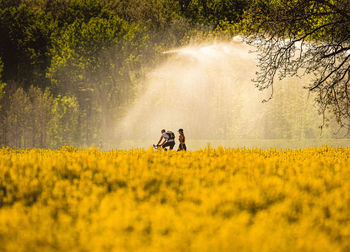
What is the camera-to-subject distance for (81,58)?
41.3 metres

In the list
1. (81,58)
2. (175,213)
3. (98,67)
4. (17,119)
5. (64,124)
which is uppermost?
(81,58)

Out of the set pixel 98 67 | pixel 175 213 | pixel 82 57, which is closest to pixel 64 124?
pixel 98 67

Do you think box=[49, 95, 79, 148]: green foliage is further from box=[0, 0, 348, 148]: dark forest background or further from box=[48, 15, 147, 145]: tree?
box=[48, 15, 147, 145]: tree

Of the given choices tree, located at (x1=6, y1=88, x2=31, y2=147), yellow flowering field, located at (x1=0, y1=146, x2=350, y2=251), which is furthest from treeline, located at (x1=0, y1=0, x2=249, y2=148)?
yellow flowering field, located at (x1=0, y1=146, x2=350, y2=251)

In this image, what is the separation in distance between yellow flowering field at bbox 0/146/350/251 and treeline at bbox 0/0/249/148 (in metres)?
15.4

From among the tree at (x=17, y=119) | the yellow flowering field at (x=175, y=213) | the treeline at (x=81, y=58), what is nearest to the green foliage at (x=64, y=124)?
the treeline at (x=81, y=58)

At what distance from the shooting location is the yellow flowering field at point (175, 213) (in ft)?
14.0

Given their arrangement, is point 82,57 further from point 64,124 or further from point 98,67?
point 64,124

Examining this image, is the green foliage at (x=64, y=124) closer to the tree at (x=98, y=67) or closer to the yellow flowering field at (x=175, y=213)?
the tree at (x=98, y=67)

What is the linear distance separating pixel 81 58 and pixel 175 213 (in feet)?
123

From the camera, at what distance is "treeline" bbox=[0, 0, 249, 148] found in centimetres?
3269

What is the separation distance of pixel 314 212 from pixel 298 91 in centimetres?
3533

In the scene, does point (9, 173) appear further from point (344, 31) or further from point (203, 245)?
point (344, 31)

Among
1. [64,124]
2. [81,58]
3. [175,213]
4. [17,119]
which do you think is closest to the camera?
[175,213]
